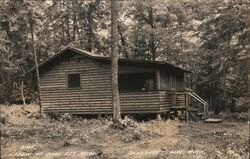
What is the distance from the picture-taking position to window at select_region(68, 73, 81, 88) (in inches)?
1125

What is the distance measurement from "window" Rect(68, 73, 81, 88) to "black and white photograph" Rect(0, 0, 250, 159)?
0.24 feet

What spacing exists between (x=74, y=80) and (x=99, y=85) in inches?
91.1

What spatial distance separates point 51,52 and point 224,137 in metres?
36.3

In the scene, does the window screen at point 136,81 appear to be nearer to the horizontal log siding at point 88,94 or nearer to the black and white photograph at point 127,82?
the black and white photograph at point 127,82

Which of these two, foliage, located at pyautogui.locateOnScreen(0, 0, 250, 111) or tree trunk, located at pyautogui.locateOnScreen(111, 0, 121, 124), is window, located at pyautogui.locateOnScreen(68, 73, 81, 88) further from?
foliage, located at pyautogui.locateOnScreen(0, 0, 250, 111)

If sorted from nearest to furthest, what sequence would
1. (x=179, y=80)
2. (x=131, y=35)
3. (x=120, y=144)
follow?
(x=120, y=144) < (x=179, y=80) < (x=131, y=35)

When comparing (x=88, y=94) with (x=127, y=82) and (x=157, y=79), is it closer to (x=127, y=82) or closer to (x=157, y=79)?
(x=127, y=82)

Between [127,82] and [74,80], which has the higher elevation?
[74,80]

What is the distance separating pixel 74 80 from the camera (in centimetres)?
2881

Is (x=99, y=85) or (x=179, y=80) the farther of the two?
(x=179, y=80)

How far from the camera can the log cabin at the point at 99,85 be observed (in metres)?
26.0

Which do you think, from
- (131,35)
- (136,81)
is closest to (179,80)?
(136,81)

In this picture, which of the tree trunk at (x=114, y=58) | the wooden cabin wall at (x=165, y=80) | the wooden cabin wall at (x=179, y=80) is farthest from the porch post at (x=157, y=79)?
the tree trunk at (x=114, y=58)

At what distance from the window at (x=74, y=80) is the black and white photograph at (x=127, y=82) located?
0.07 meters
